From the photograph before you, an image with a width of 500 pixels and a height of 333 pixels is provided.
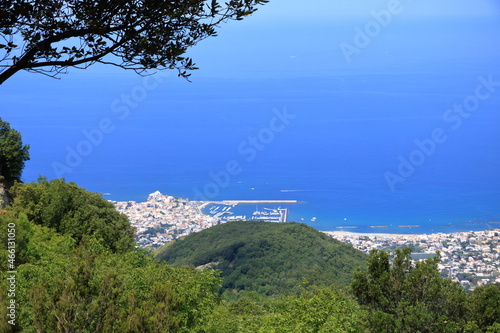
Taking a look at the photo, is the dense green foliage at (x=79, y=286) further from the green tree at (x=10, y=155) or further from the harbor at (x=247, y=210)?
the harbor at (x=247, y=210)

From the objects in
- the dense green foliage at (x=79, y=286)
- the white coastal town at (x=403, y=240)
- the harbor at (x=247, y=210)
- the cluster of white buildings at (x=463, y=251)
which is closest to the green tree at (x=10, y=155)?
the dense green foliage at (x=79, y=286)

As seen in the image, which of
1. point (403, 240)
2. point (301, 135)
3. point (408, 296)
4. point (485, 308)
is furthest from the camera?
point (301, 135)

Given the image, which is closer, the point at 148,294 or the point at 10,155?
the point at 148,294

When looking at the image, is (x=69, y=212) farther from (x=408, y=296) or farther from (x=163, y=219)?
(x=163, y=219)

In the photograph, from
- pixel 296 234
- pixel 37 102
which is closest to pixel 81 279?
pixel 296 234

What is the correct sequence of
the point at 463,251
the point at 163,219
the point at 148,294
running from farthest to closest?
the point at 163,219 < the point at 463,251 < the point at 148,294

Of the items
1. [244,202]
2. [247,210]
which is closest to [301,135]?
[244,202]
